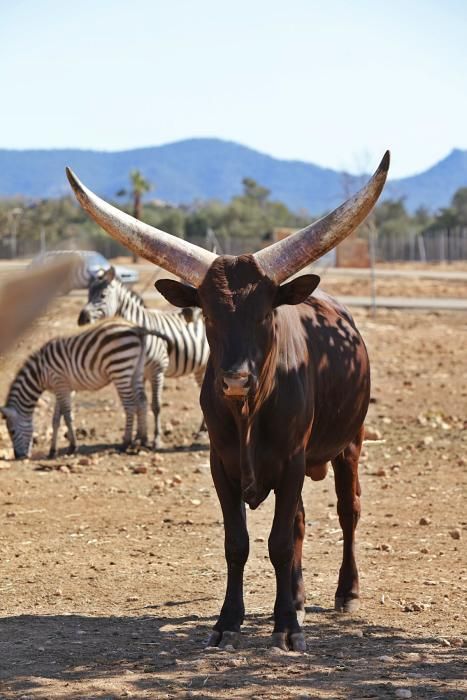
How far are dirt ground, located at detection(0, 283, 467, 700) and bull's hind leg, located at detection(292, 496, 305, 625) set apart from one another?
0.41ft

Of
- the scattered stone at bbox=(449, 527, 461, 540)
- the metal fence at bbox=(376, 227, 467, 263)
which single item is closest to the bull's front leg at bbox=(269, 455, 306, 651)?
the scattered stone at bbox=(449, 527, 461, 540)

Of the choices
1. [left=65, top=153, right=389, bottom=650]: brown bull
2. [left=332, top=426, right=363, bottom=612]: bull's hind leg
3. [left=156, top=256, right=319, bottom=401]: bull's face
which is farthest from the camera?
[left=332, top=426, right=363, bottom=612]: bull's hind leg

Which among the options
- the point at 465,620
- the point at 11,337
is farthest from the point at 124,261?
the point at 11,337

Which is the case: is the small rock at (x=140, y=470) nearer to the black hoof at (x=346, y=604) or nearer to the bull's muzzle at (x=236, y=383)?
the black hoof at (x=346, y=604)

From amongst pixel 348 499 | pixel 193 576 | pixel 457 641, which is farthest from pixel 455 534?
pixel 457 641

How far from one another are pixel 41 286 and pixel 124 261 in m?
54.6

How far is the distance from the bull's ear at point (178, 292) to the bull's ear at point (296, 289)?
452 millimetres

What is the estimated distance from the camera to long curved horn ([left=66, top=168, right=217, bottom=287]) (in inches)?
266

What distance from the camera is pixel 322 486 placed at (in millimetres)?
11805

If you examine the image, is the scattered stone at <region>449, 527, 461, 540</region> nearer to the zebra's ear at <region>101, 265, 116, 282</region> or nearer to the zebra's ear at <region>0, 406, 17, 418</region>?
the zebra's ear at <region>0, 406, 17, 418</region>

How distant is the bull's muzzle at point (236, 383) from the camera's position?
6.14 m

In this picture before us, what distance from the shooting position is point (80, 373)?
14.7 m

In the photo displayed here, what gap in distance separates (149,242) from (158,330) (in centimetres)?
850

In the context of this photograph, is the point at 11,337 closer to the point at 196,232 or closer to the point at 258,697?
the point at 258,697
